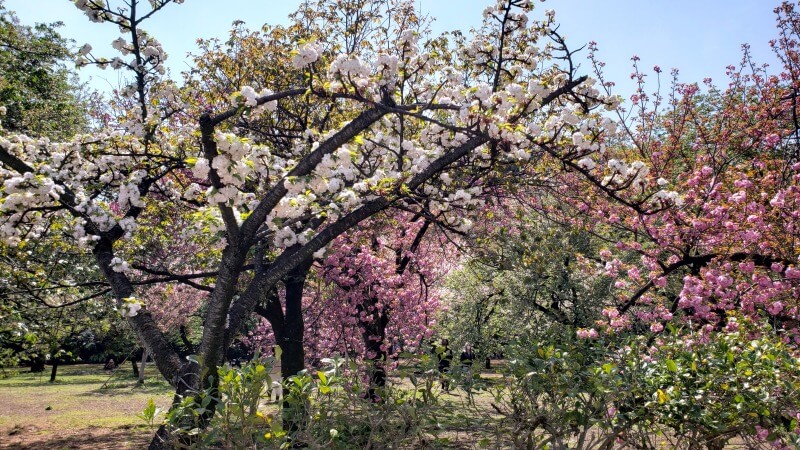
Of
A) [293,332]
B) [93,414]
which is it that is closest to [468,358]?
[293,332]

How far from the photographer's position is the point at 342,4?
11773 mm

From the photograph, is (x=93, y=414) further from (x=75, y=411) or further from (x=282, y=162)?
(x=282, y=162)

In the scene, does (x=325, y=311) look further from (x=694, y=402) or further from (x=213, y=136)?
(x=694, y=402)

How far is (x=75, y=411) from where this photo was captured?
16.8m

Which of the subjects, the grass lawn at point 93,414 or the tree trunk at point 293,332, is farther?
the tree trunk at point 293,332

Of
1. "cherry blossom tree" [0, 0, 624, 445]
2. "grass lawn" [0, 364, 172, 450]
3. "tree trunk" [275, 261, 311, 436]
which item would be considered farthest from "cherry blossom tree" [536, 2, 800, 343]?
"grass lawn" [0, 364, 172, 450]

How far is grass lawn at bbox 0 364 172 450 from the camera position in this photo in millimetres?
10977

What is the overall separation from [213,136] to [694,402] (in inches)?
172

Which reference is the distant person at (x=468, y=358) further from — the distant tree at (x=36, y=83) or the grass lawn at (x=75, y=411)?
the distant tree at (x=36, y=83)

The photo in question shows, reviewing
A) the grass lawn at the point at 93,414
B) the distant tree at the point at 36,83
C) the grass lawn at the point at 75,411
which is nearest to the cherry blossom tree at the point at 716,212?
the grass lawn at the point at 93,414

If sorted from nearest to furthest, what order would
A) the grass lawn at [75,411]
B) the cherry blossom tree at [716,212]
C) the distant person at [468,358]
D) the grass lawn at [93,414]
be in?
the grass lawn at [93,414] < the distant person at [468,358] < the cherry blossom tree at [716,212] < the grass lawn at [75,411]

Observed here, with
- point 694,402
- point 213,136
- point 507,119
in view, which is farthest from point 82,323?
point 694,402

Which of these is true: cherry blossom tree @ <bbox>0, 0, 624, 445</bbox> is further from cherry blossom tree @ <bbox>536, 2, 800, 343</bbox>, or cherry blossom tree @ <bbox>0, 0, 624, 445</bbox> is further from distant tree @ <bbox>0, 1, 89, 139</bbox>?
distant tree @ <bbox>0, 1, 89, 139</bbox>

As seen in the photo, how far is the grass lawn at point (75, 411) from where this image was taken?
11.0m
